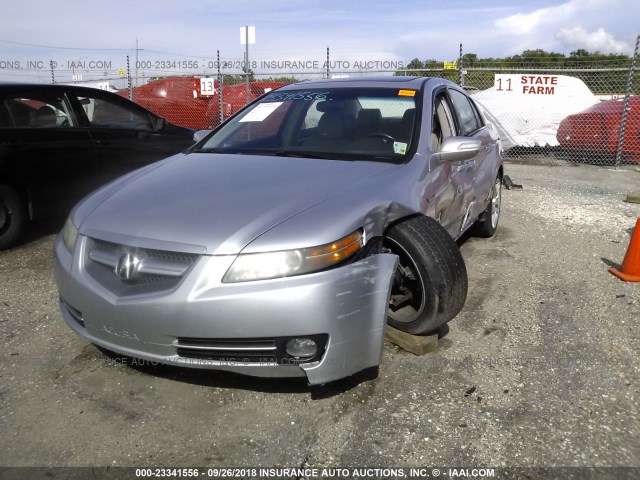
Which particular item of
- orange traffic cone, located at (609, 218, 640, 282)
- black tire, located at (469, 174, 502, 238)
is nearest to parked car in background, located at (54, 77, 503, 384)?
orange traffic cone, located at (609, 218, 640, 282)

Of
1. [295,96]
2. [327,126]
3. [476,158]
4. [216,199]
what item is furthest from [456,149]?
[216,199]

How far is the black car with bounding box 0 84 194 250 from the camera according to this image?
5215mm

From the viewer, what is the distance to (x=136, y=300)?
250cm

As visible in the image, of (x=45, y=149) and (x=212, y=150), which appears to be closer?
(x=212, y=150)

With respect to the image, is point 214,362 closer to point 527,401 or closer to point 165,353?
point 165,353

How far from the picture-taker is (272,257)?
245 cm

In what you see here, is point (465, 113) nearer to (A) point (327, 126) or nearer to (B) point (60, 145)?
(A) point (327, 126)

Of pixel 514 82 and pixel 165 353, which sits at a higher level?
pixel 514 82

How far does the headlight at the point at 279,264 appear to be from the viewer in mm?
2420

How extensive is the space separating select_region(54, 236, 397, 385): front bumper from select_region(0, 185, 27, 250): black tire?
2989 millimetres

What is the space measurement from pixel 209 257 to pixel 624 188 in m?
8.41

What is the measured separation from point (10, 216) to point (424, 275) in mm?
4096

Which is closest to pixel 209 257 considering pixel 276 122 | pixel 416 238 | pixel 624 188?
pixel 416 238

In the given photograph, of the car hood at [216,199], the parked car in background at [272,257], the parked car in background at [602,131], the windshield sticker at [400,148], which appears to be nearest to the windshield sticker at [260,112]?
the parked car in background at [272,257]
